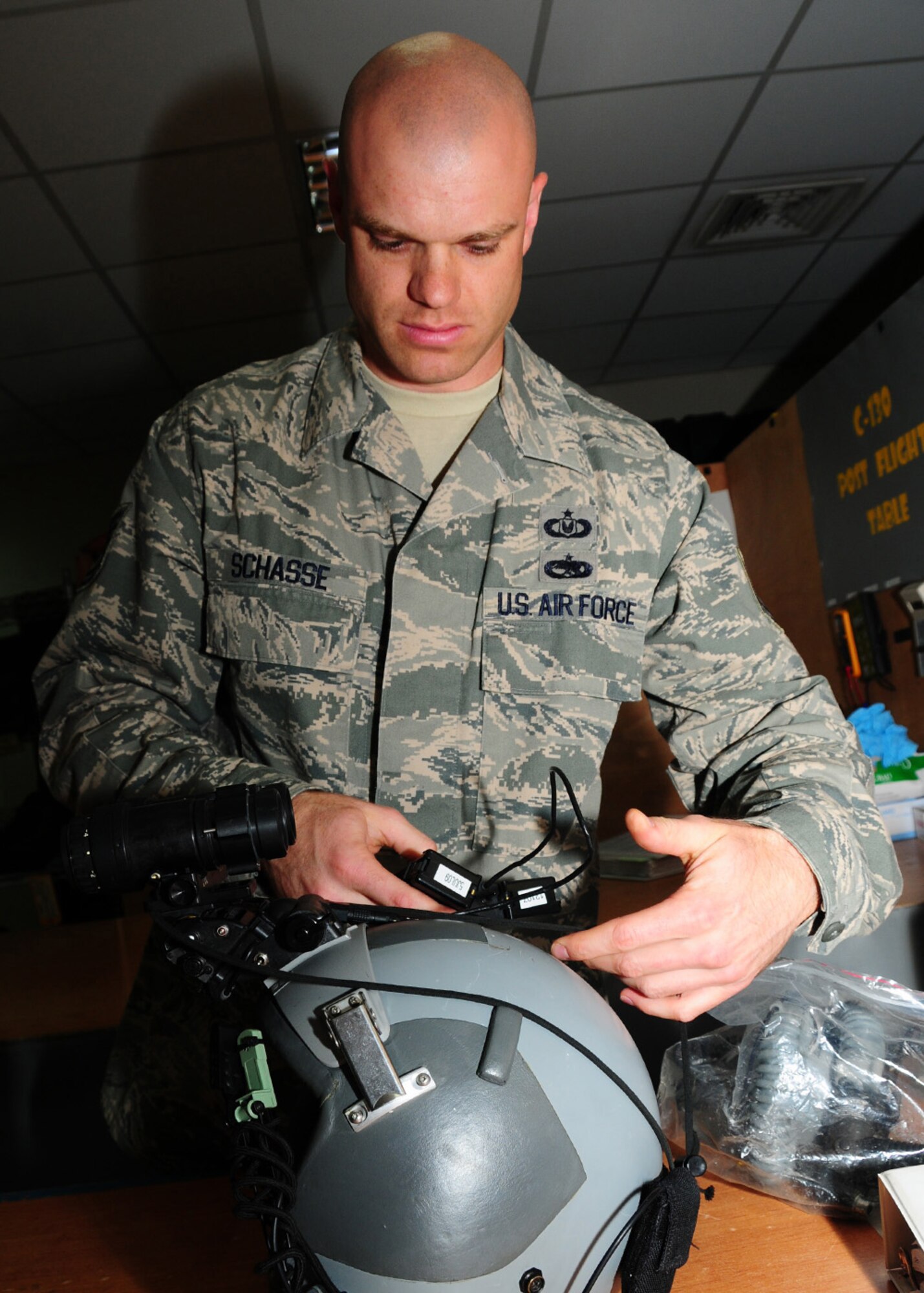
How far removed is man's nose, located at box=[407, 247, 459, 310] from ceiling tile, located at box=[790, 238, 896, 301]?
332 centimetres

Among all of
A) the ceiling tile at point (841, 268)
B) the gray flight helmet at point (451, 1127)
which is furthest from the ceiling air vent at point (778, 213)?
the gray flight helmet at point (451, 1127)

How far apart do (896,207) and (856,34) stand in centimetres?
114

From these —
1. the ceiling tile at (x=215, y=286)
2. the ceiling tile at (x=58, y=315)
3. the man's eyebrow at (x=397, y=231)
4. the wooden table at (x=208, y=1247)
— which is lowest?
the wooden table at (x=208, y=1247)

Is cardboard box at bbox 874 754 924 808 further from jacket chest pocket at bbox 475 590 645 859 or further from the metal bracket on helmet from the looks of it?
the metal bracket on helmet

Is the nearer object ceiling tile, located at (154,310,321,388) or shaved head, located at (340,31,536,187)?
shaved head, located at (340,31,536,187)

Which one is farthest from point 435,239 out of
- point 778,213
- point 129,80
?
point 778,213

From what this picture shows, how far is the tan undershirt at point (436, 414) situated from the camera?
1108 mm

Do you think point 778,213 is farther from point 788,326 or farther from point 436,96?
point 436,96

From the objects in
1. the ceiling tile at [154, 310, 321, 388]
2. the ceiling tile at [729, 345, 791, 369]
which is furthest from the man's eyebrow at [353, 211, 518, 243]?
the ceiling tile at [729, 345, 791, 369]

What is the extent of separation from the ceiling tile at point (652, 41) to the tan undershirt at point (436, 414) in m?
1.67

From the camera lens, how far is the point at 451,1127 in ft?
1.82

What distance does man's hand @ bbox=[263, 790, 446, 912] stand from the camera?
2.31 feet

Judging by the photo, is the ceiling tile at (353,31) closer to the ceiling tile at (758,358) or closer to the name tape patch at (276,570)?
the name tape patch at (276,570)

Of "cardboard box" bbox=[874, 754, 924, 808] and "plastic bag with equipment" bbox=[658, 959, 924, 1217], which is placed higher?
"cardboard box" bbox=[874, 754, 924, 808]
